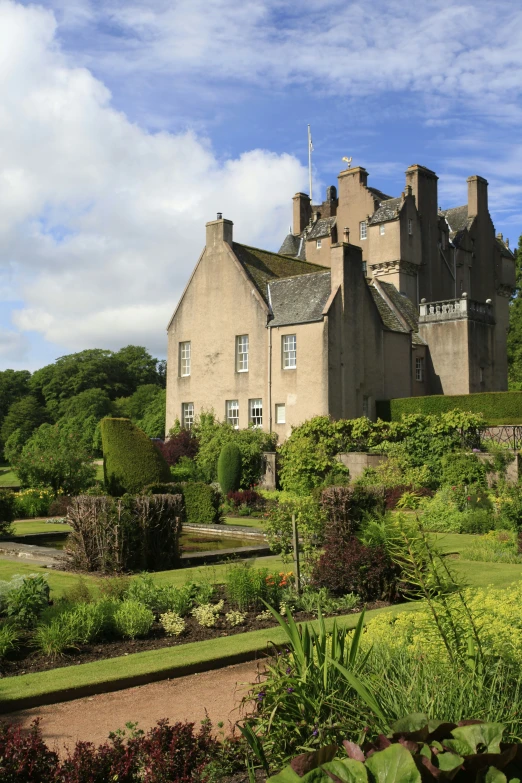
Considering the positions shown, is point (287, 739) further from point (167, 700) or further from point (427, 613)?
point (167, 700)

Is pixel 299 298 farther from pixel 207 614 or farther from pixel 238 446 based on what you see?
pixel 207 614

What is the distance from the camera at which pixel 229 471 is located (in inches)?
1141

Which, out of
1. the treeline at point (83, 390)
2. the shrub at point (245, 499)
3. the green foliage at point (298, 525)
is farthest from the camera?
the treeline at point (83, 390)

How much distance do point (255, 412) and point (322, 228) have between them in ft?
50.0

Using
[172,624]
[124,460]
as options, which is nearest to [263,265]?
[124,460]

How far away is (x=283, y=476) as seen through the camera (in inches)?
1131

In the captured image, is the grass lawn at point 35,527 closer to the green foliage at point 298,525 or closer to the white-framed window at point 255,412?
the green foliage at point 298,525

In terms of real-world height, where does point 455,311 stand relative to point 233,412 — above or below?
above

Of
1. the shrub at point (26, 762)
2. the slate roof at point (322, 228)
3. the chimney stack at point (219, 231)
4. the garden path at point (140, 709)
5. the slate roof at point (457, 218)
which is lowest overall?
the garden path at point (140, 709)

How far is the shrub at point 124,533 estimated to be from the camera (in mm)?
13320

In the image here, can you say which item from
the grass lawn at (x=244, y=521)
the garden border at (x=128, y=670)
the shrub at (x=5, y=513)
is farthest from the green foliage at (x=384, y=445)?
the garden border at (x=128, y=670)

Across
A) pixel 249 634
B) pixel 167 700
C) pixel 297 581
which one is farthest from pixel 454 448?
pixel 167 700

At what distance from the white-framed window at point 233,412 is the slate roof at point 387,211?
560 inches

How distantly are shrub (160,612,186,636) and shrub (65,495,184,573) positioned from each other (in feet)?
14.8
